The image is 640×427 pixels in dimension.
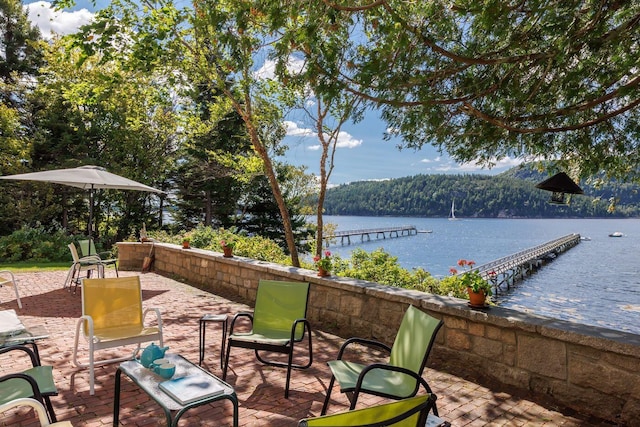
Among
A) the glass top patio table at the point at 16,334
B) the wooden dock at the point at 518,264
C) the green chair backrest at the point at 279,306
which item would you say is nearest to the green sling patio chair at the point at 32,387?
the glass top patio table at the point at 16,334

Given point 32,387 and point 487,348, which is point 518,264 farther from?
point 32,387

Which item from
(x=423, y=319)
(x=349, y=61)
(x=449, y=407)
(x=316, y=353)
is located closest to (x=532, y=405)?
(x=449, y=407)

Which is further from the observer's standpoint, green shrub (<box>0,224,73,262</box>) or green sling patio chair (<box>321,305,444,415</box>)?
green shrub (<box>0,224,73,262</box>)

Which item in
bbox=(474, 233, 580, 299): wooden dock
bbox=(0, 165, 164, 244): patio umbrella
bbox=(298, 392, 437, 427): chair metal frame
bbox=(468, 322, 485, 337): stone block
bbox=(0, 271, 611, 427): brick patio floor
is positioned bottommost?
bbox=(474, 233, 580, 299): wooden dock

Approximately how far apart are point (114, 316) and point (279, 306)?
166 centimetres

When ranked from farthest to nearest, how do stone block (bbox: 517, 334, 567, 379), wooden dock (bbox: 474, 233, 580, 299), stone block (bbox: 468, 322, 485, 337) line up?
wooden dock (bbox: 474, 233, 580, 299), stone block (bbox: 468, 322, 485, 337), stone block (bbox: 517, 334, 567, 379)

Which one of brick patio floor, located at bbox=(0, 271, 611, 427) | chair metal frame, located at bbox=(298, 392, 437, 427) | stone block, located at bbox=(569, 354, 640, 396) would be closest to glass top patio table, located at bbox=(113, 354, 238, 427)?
brick patio floor, located at bbox=(0, 271, 611, 427)

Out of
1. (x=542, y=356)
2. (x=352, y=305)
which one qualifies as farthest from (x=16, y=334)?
(x=542, y=356)

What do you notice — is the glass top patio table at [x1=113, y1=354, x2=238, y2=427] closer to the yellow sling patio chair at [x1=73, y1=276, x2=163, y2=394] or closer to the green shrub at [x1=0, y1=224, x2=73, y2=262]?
the yellow sling patio chair at [x1=73, y1=276, x2=163, y2=394]

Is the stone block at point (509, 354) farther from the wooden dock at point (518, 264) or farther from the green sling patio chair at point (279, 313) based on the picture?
the wooden dock at point (518, 264)

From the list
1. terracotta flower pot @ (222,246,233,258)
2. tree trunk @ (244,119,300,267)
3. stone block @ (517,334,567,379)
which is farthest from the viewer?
terracotta flower pot @ (222,246,233,258)

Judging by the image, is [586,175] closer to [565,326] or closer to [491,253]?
[565,326]

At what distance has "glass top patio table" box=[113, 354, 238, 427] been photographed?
2113mm

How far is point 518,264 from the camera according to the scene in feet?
104
